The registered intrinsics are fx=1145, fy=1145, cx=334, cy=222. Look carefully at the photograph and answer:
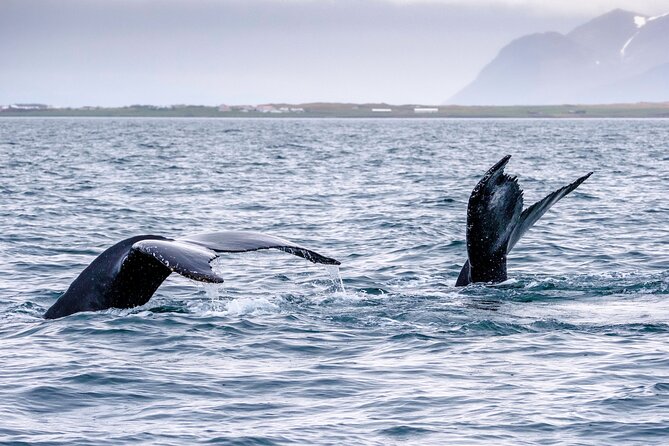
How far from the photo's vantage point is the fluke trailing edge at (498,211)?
11.7 metres

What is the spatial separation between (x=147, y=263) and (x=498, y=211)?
3.99 meters

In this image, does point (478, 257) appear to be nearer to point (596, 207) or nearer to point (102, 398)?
point (102, 398)

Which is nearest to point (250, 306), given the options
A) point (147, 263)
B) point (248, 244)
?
point (147, 263)

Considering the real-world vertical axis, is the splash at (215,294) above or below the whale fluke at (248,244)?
below

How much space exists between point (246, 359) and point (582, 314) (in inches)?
153

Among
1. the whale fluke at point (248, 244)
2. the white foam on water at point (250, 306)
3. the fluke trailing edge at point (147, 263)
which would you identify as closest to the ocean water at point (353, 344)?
the white foam on water at point (250, 306)

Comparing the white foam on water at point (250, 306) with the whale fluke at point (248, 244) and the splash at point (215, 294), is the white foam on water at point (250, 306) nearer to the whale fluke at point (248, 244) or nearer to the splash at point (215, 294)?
the splash at point (215, 294)

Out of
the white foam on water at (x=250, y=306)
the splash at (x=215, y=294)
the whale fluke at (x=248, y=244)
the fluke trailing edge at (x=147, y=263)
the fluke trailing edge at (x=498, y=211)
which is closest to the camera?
the fluke trailing edge at (x=147, y=263)

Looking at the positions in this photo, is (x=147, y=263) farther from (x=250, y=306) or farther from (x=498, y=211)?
(x=498, y=211)

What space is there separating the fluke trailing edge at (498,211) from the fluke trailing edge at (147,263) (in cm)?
294

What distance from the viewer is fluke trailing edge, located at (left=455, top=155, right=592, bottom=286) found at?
11.7 metres

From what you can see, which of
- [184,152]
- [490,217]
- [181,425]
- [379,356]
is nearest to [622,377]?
[379,356]

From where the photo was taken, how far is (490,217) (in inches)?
468

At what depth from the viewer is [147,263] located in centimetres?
957
